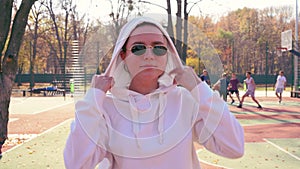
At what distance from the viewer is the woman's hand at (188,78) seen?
173cm

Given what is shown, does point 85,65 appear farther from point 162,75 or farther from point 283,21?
point 283,21

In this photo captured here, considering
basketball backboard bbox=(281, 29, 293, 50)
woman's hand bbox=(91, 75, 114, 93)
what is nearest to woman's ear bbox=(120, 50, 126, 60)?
woman's hand bbox=(91, 75, 114, 93)

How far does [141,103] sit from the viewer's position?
169cm

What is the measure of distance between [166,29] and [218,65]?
31 centimetres

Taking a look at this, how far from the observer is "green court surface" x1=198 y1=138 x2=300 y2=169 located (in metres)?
6.10

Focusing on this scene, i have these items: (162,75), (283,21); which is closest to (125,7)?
(162,75)

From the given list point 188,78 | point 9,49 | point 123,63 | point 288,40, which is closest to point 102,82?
point 123,63

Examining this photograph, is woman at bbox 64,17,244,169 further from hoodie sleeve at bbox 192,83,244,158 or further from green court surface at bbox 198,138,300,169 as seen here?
green court surface at bbox 198,138,300,169

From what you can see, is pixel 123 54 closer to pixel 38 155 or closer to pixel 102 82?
pixel 102 82

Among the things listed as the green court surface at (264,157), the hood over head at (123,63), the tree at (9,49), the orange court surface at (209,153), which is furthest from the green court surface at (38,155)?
the hood over head at (123,63)

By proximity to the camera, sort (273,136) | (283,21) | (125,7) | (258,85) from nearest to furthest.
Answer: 1. (125,7)
2. (273,136)
3. (258,85)
4. (283,21)

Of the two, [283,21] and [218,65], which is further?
[283,21]

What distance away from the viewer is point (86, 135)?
160cm

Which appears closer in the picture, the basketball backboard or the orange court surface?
the orange court surface
